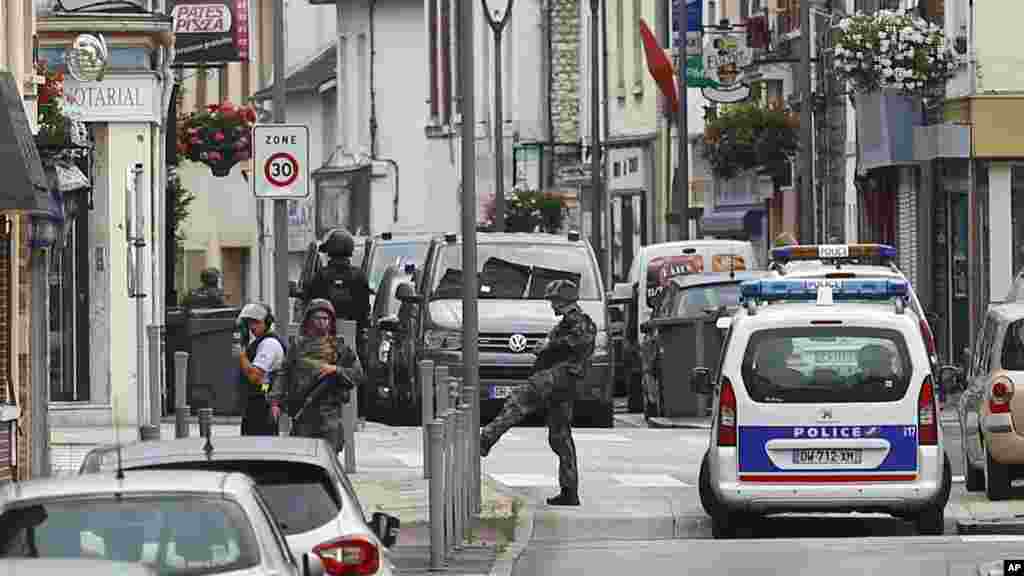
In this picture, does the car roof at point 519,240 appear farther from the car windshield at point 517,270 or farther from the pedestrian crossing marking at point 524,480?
the pedestrian crossing marking at point 524,480

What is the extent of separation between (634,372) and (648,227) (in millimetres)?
28694

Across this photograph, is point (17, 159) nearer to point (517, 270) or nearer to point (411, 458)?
point (411, 458)

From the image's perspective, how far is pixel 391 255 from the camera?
38.2m

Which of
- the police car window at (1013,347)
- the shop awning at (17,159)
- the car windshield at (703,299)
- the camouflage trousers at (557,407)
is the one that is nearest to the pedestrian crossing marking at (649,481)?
the camouflage trousers at (557,407)

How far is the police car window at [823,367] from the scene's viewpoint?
2095 cm

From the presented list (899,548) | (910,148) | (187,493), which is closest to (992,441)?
(899,548)

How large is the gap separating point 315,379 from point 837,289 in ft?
17.0

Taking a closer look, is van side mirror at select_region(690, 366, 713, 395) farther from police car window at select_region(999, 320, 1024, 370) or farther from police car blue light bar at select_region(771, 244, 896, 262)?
police car blue light bar at select_region(771, 244, 896, 262)

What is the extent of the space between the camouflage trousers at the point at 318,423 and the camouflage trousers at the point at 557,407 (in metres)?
2.26

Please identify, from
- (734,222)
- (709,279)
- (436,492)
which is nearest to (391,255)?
(709,279)

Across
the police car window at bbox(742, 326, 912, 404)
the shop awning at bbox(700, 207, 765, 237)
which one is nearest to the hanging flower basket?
the shop awning at bbox(700, 207, 765, 237)

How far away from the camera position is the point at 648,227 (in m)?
67.9

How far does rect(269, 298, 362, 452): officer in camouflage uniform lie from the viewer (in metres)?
21.0

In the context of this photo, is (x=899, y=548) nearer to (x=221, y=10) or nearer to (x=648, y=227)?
(x=221, y=10)
